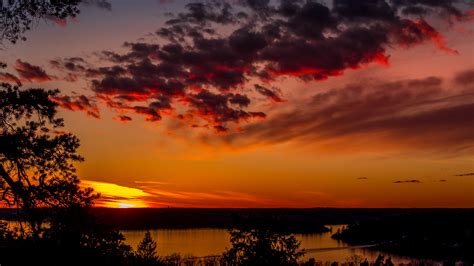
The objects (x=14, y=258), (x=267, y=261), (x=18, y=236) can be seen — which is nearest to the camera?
(x=14, y=258)

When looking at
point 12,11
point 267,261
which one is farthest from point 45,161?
point 267,261

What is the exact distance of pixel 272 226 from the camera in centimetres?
4466

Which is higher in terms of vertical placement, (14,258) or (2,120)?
(2,120)

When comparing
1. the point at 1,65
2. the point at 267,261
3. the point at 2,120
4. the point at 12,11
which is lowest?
the point at 267,261

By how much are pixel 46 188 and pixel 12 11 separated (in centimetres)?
654

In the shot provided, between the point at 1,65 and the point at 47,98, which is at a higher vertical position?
the point at 1,65

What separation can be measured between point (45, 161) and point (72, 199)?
1.75 metres

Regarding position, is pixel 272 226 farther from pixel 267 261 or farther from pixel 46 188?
pixel 46 188

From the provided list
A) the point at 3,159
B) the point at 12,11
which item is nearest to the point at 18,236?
the point at 3,159

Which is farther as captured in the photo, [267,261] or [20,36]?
[267,261]

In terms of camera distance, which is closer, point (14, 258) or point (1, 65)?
point (14, 258)

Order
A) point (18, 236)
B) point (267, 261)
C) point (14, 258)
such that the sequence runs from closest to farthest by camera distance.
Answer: point (14, 258)
point (18, 236)
point (267, 261)

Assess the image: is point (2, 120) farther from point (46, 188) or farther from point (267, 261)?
point (267, 261)

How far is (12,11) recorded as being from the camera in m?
17.7
